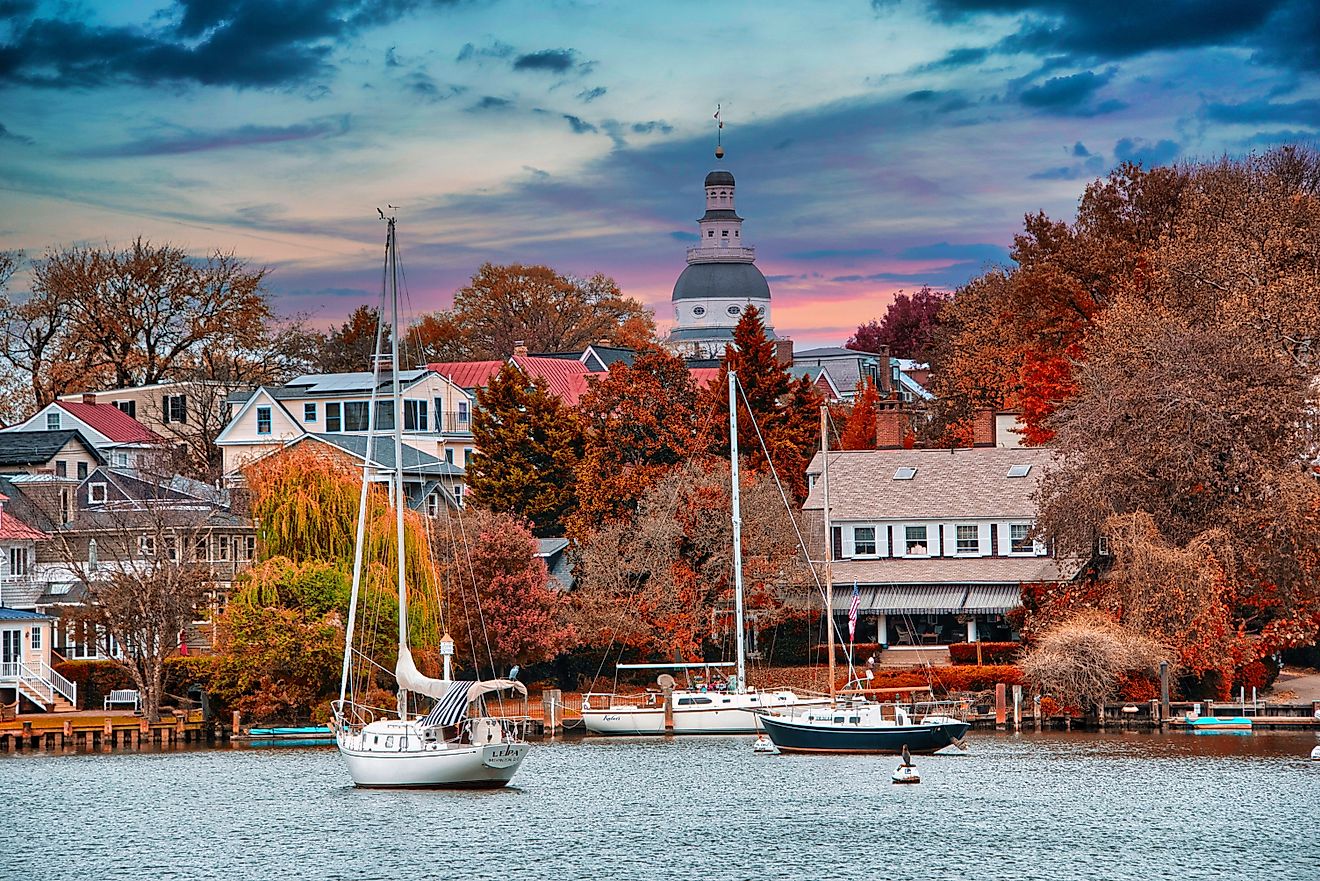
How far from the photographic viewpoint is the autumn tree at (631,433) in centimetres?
9262

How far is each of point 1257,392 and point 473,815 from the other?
38.2m

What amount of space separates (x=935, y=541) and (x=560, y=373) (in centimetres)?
5597

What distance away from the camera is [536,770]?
67.4 meters

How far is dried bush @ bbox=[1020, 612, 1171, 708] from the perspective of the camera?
245 ft

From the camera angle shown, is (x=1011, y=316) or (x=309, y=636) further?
(x=1011, y=316)

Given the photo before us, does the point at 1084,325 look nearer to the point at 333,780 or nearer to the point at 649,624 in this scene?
the point at 649,624

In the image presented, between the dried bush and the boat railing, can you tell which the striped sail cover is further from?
the dried bush

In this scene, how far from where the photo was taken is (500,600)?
83.3 m

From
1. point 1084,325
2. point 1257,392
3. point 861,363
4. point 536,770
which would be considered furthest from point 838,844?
point 861,363

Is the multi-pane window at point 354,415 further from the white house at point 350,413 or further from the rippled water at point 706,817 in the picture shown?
the rippled water at point 706,817

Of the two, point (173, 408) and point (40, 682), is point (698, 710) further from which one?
point (173, 408)

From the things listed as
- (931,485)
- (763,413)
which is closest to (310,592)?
(763,413)

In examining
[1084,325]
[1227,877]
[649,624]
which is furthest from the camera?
[1084,325]

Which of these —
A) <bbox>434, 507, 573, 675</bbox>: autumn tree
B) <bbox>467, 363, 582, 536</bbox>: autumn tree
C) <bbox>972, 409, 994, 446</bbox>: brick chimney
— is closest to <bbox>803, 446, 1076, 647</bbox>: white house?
<bbox>972, 409, 994, 446</bbox>: brick chimney
